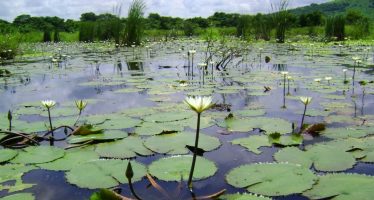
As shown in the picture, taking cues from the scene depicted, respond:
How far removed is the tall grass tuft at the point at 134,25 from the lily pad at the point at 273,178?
13153mm

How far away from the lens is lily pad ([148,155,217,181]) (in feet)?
7.04

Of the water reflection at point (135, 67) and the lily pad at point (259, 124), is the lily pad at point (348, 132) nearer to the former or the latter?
the lily pad at point (259, 124)

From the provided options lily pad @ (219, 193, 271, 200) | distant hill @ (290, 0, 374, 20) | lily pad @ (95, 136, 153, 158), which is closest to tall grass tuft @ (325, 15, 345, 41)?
lily pad @ (95, 136, 153, 158)

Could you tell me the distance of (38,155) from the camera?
8.47 ft

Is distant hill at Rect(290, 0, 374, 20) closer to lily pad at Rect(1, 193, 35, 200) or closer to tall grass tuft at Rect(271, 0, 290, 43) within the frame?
tall grass tuft at Rect(271, 0, 290, 43)

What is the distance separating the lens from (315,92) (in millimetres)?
4832

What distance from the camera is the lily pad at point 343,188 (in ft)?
6.00

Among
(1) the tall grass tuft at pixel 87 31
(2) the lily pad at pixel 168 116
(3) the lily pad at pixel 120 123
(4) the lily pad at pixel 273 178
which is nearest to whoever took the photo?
(4) the lily pad at pixel 273 178

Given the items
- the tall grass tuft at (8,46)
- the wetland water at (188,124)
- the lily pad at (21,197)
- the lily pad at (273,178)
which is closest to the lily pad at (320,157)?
the wetland water at (188,124)

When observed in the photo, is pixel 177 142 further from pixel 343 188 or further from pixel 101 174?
pixel 343 188

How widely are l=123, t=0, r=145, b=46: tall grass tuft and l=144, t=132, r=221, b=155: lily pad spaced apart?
12.4 m

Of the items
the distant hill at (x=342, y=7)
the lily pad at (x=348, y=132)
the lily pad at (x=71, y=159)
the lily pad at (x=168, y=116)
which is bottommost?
the lily pad at (x=71, y=159)

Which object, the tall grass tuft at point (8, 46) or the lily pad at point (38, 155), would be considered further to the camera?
the tall grass tuft at point (8, 46)

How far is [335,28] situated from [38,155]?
1790 centimetres
